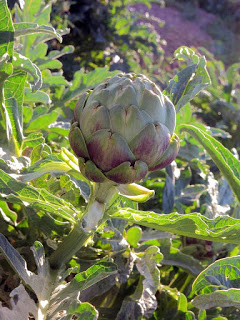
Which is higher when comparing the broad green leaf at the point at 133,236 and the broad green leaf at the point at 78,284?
the broad green leaf at the point at 78,284

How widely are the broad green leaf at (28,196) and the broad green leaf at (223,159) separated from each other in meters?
0.20

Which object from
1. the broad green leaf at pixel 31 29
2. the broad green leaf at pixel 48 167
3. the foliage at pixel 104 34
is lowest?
the foliage at pixel 104 34

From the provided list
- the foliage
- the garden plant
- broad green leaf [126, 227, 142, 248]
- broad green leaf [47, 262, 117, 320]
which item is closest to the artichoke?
the garden plant

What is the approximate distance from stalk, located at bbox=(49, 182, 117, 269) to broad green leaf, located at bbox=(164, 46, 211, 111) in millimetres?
191

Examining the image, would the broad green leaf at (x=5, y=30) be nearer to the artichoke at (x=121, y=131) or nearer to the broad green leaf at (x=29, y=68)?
the broad green leaf at (x=29, y=68)

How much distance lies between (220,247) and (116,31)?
1.79 m

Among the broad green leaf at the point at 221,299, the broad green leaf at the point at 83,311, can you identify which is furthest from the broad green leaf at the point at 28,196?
the broad green leaf at the point at 221,299

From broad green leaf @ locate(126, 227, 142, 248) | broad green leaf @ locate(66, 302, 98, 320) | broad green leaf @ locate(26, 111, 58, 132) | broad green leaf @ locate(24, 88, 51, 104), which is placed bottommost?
broad green leaf @ locate(126, 227, 142, 248)

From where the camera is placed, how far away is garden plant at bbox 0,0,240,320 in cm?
52

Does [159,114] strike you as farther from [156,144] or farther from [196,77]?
[196,77]

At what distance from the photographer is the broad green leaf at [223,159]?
60 centimetres

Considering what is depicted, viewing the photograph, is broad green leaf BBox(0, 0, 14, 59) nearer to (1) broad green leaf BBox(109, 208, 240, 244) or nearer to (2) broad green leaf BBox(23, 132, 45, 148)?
(2) broad green leaf BBox(23, 132, 45, 148)

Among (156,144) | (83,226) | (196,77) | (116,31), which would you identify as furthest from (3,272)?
(116,31)

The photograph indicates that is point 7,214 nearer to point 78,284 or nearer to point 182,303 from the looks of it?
point 78,284
